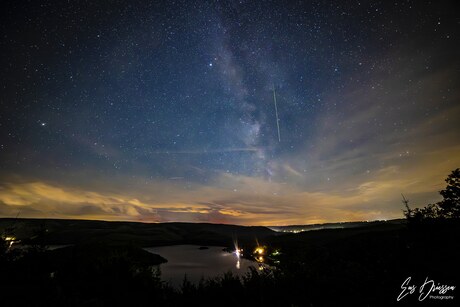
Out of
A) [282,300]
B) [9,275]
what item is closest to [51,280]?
[9,275]

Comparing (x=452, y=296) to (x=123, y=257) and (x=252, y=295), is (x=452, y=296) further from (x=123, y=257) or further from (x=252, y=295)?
(x=123, y=257)

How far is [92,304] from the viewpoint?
10016 mm

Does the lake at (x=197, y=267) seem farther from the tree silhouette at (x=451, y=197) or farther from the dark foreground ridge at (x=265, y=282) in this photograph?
the tree silhouette at (x=451, y=197)

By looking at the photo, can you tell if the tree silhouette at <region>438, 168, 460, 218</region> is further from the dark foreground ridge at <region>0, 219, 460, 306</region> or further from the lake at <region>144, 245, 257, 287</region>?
the lake at <region>144, 245, 257, 287</region>
